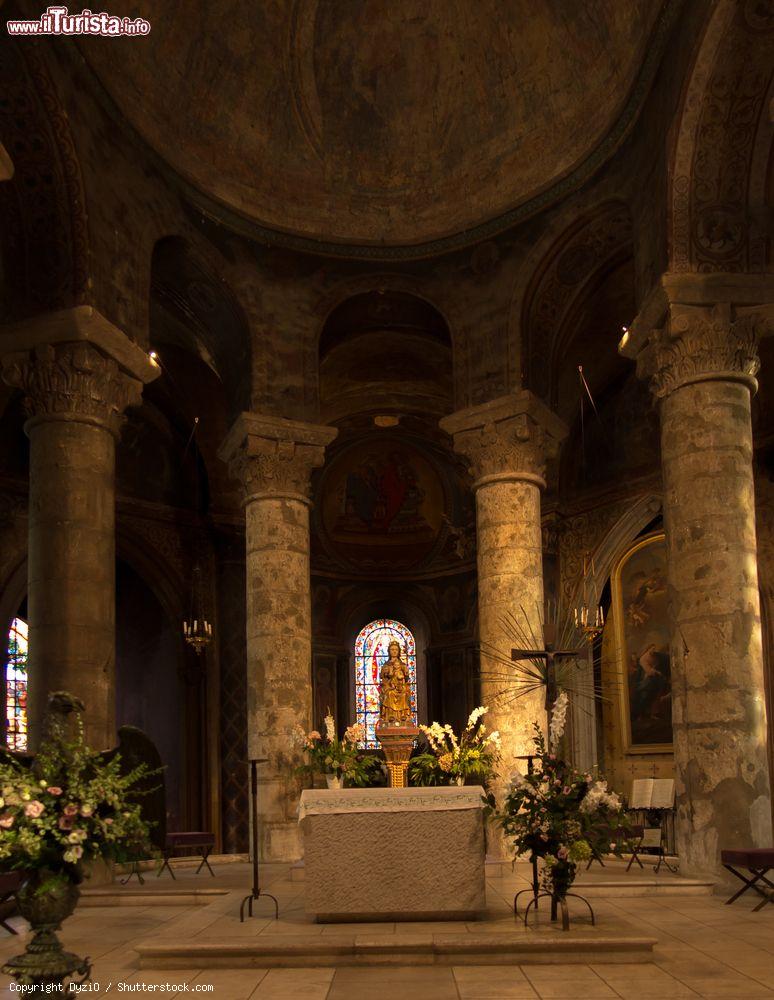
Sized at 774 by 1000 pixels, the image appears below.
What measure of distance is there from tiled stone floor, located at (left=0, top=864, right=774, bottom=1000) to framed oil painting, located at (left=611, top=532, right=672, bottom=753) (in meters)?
10.6

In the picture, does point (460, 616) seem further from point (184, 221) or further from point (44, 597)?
point (44, 597)

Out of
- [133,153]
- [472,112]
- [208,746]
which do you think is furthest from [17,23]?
[208,746]

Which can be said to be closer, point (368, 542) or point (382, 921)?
point (382, 921)

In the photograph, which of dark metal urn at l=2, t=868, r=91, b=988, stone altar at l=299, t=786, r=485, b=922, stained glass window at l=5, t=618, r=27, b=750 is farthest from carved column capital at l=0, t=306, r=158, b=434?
stained glass window at l=5, t=618, r=27, b=750

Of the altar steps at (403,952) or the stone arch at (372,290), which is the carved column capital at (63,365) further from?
the altar steps at (403,952)

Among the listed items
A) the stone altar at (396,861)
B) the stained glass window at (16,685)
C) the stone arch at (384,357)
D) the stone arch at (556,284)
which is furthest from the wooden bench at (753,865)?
the stained glass window at (16,685)

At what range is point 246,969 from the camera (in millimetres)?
8070

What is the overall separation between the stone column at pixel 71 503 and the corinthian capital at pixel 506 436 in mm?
5581

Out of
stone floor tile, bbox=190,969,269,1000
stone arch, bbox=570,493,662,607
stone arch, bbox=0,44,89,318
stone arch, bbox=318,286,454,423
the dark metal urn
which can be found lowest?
stone floor tile, bbox=190,969,269,1000

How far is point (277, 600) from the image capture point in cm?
1628

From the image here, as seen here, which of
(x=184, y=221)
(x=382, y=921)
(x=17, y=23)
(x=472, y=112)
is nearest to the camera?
(x=382, y=921)

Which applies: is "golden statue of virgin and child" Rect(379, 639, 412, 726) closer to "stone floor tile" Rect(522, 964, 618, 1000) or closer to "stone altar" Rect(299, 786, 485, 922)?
"stone altar" Rect(299, 786, 485, 922)

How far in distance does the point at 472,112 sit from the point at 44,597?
10250 millimetres

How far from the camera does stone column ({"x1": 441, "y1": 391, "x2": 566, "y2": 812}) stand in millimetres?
15391
